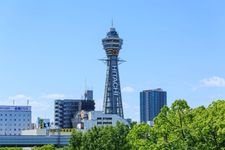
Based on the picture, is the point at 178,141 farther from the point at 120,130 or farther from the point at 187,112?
the point at 120,130

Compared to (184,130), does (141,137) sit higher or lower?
lower

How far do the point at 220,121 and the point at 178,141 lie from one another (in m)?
4.98

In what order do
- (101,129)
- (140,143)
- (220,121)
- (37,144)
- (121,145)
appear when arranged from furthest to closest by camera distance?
(37,144) → (101,129) → (121,145) → (140,143) → (220,121)

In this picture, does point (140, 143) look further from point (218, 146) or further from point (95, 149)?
point (95, 149)

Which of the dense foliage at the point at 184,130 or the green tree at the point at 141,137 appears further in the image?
the green tree at the point at 141,137

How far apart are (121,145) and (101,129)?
6.61 m

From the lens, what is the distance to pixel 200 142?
4641cm

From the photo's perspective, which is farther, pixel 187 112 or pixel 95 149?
pixel 95 149

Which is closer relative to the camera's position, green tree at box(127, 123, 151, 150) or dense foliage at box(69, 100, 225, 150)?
dense foliage at box(69, 100, 225, 150)

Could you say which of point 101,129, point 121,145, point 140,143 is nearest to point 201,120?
point 140,143

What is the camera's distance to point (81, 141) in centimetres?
8425

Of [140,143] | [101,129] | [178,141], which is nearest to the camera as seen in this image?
[178,141]

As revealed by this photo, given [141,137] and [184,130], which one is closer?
[184,130]

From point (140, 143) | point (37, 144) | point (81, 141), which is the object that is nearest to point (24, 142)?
point (37, 144)
